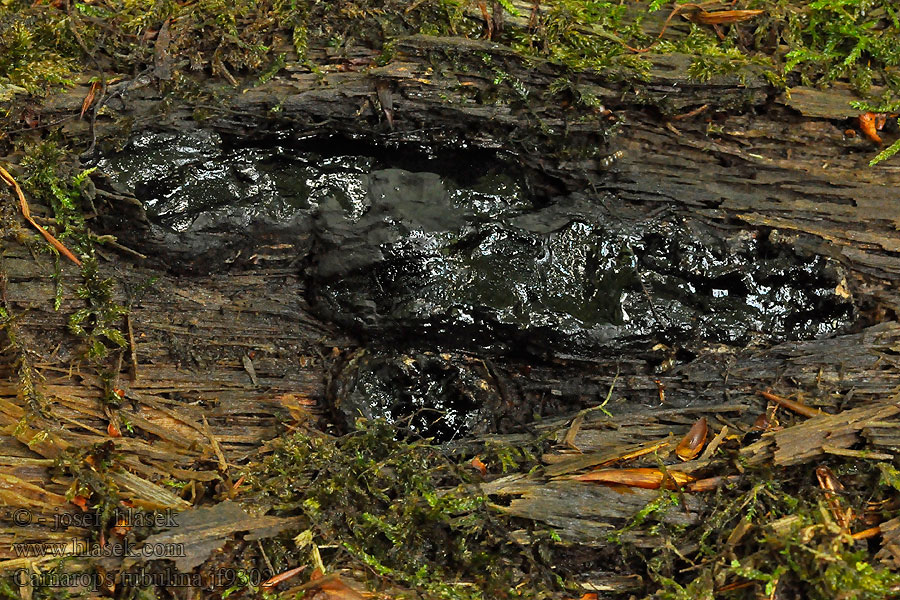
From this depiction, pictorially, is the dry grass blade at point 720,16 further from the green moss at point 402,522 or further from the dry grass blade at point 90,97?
the dry grass blade at point 90,97

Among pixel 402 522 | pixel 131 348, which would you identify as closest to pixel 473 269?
pixel 402 522

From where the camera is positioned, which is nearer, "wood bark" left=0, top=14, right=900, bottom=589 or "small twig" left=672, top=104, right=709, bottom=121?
"wood bark" left=0, top=14, right=900, bottom=589

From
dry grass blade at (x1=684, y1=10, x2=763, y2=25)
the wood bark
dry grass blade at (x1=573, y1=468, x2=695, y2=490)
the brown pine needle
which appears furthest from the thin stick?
the brown pine needle

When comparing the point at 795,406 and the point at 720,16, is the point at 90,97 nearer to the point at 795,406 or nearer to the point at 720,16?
the point at 720,16

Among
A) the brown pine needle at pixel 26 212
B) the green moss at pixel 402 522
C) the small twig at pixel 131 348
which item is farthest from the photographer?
the small twig at pixel 131 348

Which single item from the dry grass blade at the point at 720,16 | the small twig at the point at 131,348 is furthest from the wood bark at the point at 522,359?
the dry grass blade at the point at 720,16

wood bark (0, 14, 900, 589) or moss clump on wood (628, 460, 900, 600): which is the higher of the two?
wood bark (0, 14, 900, 589)

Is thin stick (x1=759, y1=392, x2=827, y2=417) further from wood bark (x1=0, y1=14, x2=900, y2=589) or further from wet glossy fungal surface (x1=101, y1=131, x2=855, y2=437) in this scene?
wet glossy fungal surface (x1=101, y1=131, x2=855, y2=437)

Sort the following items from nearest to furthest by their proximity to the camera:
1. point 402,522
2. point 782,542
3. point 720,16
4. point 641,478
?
1. point 782,542
2. point 402,522
3. point 641,478
4. point 720,16

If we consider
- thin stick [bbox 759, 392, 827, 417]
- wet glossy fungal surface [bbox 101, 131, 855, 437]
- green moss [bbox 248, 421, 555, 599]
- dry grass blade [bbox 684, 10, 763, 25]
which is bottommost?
green moss [bbox 248, 421, 555, 599]

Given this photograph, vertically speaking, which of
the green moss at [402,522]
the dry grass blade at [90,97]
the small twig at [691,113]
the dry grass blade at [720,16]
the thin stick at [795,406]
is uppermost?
the dry grass blade at [720,16]

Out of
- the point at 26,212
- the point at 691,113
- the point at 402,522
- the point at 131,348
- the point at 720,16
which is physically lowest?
the point at 402,522
